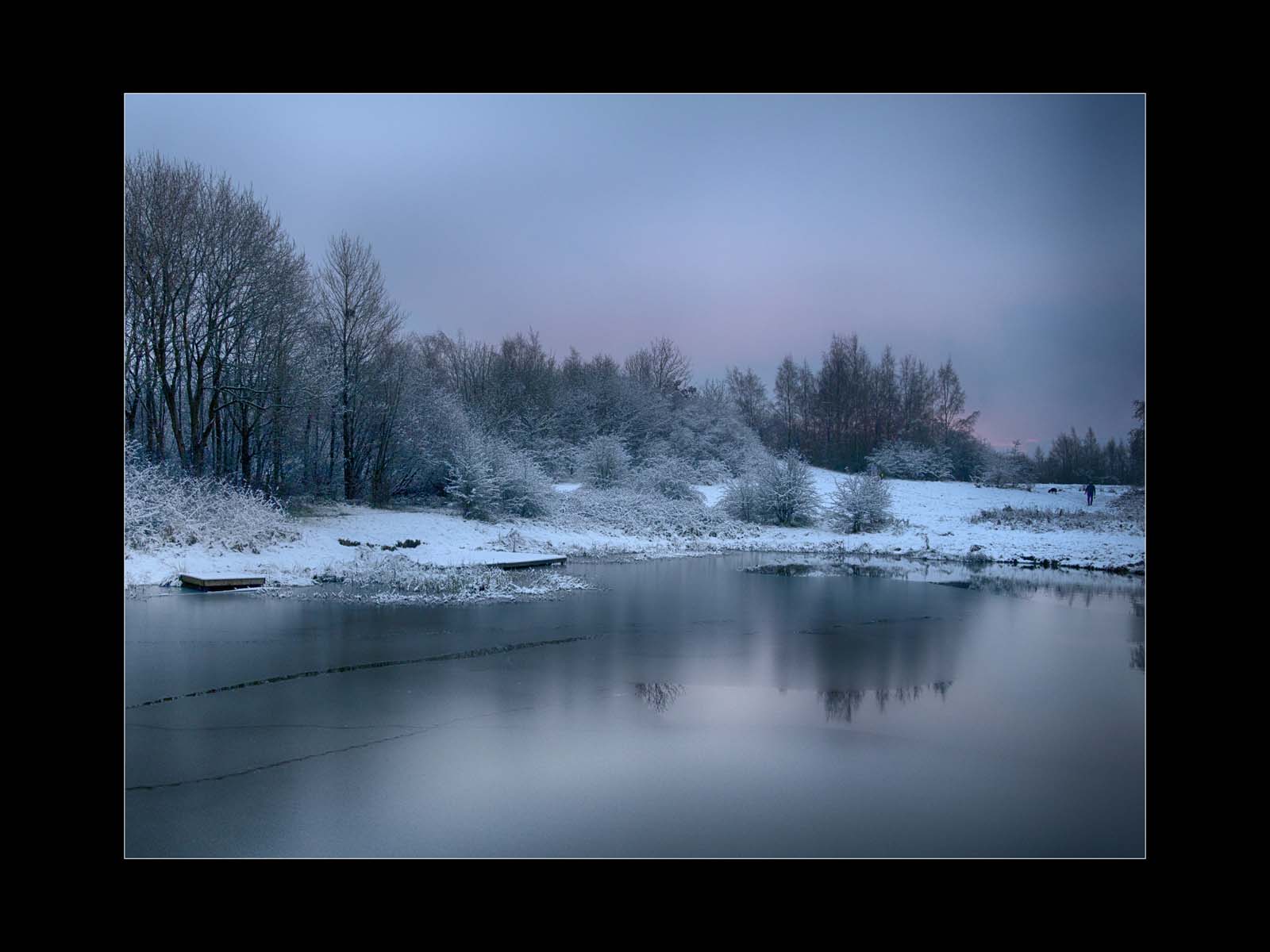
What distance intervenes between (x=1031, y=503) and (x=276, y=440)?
963 centimetres

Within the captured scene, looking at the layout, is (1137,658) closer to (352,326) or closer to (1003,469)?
(1003,469)

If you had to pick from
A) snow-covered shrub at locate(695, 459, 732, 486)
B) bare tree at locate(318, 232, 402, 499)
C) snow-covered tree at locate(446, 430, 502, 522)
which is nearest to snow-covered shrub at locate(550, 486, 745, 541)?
snow-covered shrub at locate(695, 459, 732, 486)

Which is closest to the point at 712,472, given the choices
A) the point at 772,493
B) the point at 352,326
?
the point at 772,493

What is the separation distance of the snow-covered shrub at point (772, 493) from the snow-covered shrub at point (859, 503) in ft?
1.98

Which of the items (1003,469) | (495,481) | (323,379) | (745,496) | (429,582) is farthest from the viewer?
(745,496)

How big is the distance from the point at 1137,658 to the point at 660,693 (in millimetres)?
3853

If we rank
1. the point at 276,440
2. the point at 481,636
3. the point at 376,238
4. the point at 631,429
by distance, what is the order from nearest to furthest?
the point at 481,636 < the point at 376,238 < the point at 276,440 < the point at 631,429

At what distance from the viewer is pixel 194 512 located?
28.7 ft

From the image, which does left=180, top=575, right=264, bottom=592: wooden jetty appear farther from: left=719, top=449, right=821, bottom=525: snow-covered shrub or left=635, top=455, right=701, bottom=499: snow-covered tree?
left=719, top=449, right=821, bottom=525: snow-covered shrub

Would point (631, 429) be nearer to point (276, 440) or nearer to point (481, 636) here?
point (276, 440)

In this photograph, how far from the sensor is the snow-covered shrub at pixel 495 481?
491 inches

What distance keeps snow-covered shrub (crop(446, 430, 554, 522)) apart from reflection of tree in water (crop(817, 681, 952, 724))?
8.44 m
